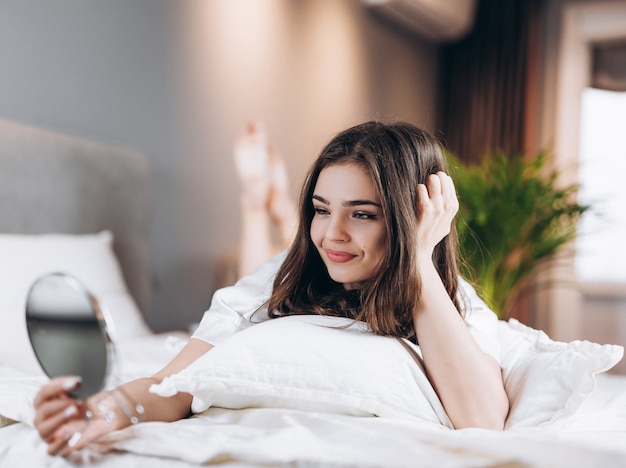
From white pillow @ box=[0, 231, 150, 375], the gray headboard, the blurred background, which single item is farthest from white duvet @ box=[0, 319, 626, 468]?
the gray headboard

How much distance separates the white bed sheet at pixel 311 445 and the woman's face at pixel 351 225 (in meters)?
0.27

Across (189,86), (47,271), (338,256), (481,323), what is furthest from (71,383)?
(189,86)

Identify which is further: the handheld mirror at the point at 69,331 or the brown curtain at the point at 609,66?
the brown curtain at the point at 609,66

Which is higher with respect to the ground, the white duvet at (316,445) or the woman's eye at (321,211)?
the woman's eye at (321,211)

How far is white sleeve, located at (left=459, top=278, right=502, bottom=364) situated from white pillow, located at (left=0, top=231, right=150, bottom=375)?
882mm

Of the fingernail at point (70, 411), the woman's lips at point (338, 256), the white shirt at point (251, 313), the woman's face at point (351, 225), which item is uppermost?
the woman's face at point (351, 225)

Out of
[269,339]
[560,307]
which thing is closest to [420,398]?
[269,339]

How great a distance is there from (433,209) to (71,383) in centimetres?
62

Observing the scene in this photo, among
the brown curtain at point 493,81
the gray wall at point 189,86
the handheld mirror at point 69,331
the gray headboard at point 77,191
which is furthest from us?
the brown curtain at point 493,81

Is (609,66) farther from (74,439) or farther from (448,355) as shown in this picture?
(74,439)

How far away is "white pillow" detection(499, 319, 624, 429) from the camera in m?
1.05

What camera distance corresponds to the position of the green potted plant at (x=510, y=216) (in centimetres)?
306

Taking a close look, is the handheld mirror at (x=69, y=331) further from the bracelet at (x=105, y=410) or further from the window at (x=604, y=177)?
the window at (x=604, y=177)

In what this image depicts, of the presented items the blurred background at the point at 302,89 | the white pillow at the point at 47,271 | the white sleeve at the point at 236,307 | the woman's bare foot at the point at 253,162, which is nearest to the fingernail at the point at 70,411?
the white sleeve at the point at 236,307
